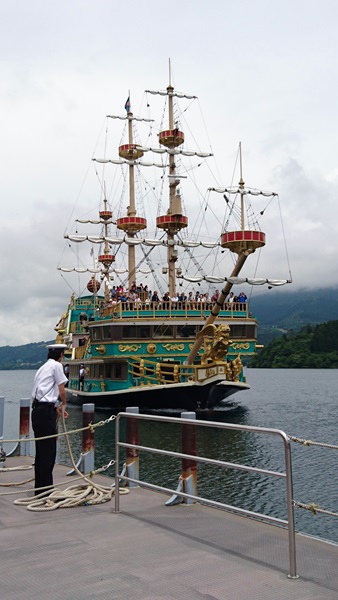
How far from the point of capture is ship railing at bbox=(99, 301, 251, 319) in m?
31.6

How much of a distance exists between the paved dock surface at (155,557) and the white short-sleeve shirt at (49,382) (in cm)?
138

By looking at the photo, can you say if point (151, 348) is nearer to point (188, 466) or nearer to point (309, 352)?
point (188, 466)

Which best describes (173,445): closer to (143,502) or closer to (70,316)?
(143,502)

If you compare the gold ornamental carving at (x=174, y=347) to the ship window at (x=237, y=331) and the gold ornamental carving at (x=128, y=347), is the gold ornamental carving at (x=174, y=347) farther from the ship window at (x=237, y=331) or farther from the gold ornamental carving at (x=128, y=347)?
the ship window at (x=237, y=331)

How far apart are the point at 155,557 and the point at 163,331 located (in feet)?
88.3

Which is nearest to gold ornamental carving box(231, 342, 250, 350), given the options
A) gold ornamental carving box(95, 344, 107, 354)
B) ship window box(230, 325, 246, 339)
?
ship window box(230, 325, 246, 339)

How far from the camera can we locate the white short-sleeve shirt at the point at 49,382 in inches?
287

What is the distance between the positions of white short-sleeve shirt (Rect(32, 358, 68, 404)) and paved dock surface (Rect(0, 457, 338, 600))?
1.38 meters

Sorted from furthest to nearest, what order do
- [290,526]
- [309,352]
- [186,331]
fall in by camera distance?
[309,352], [186,331], [290,526]

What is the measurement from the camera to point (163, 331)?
3183 cm

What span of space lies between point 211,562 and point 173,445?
15980mm

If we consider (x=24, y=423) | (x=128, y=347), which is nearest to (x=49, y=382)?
(x=24, y=423)

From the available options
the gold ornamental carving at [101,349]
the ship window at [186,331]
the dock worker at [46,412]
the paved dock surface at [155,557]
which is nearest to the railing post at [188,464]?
the paved dock surface at [155,557]

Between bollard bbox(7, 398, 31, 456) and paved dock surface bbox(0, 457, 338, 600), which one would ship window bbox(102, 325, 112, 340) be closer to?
bollard bbox(7, 398, 31, 456)
